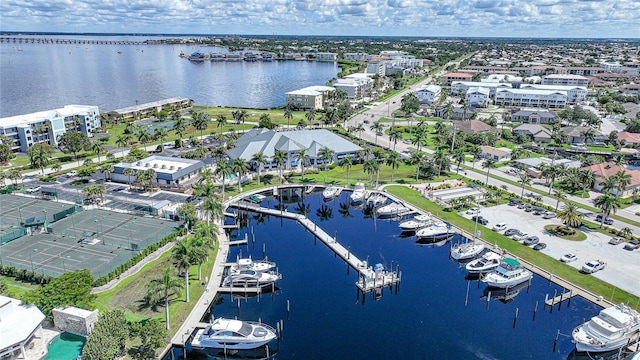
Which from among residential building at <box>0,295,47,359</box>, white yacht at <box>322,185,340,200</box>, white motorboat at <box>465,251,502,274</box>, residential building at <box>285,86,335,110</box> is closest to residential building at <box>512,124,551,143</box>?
white yacht at <box>322,185,340,200</box>

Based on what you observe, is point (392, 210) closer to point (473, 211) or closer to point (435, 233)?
point (435, 233)

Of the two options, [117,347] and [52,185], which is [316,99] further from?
[117,347]

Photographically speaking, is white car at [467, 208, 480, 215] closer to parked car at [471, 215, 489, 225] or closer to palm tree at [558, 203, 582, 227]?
parked car at [471, 215, 489, 225]

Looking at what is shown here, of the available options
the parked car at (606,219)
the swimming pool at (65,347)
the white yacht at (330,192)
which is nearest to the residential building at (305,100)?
the white yacht at (330,192)

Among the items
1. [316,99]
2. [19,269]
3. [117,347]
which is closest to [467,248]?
[117,347]

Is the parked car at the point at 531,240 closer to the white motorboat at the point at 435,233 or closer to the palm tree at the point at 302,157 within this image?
the white motorboat at the point at 435,233

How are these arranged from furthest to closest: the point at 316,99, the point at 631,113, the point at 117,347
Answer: the point at 316,99 < the point at 631,113 < the point at 117,347

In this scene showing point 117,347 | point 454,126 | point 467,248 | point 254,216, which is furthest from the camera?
point 454,126
